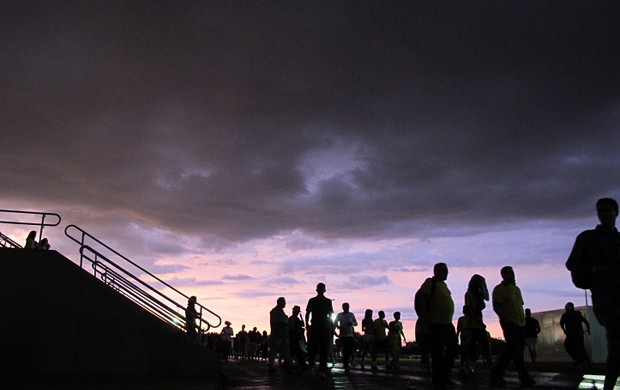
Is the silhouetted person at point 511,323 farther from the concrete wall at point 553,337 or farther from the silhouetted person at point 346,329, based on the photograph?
the concrete wall at point 553,337

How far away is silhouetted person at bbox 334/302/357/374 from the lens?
582 inches

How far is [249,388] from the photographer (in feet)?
29.4

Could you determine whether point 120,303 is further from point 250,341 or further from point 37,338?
point 250,341

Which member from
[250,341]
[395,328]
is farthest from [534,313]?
[250,341]

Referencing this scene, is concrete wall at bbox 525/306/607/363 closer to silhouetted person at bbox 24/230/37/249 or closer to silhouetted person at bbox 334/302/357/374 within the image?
silhouetted person at bbox 334/302/357/374

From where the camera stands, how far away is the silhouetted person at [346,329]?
14.8 meters

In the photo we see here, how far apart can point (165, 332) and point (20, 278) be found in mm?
2985

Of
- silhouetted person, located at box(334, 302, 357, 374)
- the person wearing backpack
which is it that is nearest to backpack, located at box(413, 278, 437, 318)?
the person wearing backpack

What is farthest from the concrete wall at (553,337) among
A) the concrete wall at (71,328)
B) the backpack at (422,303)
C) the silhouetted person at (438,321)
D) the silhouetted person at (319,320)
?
the concrete wall at (71,328)

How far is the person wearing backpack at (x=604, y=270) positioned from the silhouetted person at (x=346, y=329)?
9650 mm

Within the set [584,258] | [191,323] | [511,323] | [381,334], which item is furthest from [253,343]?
[584,258]

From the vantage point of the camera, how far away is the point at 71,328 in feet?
37.3

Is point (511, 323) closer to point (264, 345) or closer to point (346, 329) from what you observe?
point (346, 329)

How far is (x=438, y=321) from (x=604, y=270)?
376cm
